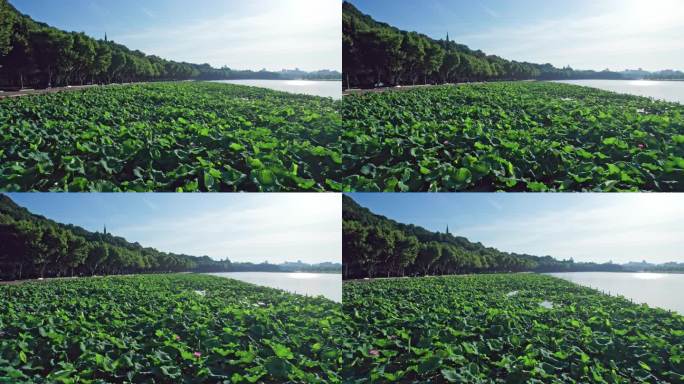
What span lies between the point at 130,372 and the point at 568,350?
3.86 meters

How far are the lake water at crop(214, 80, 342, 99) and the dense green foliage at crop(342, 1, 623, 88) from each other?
0.48 feet

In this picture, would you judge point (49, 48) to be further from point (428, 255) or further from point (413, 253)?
point (428, 255)

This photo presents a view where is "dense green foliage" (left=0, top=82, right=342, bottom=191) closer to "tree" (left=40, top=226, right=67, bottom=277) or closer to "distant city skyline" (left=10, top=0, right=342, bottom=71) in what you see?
"distant city skyline" (left=10, top=0, right=342, bottom=71)

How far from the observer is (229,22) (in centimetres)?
512

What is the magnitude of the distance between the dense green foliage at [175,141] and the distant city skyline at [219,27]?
1.11 ft

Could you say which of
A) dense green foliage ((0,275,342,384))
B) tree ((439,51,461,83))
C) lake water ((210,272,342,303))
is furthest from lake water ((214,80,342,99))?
dense green foliage ((0,275,342,384))

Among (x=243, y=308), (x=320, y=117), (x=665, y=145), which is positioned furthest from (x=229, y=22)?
(x=665, y=145)

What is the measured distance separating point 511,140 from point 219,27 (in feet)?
10.0

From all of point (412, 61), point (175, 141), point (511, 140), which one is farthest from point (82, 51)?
point (511, 140)

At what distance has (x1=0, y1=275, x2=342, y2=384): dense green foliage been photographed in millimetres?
Result: 4668

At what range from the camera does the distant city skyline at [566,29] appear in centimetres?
508

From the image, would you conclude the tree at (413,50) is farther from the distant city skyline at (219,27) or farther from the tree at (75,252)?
the tree at (75,252)

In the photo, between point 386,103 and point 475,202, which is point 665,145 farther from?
point 386,103

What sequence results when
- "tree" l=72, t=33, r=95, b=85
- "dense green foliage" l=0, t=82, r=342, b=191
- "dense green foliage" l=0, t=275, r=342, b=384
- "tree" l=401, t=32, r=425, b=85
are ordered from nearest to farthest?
"dense green foliage" l=0, t=275, r=342, b=384
"dense green foliage" l=0, t=82, r=342, b=191
"tree" l=401, t=32, r=425, b=85
"tree" l=72, t=33, r=95, b=85
